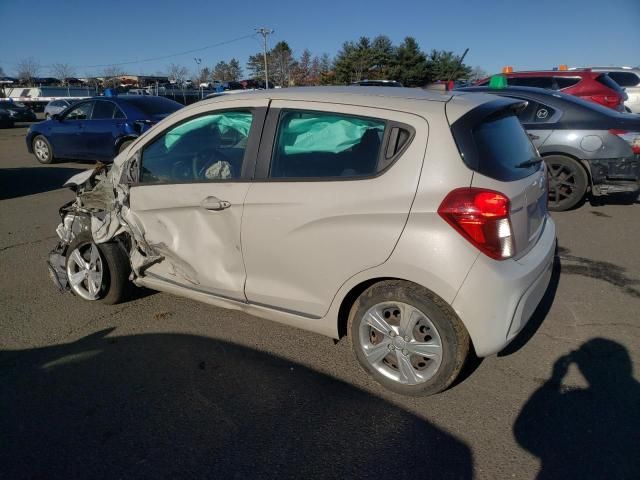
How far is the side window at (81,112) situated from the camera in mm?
10406

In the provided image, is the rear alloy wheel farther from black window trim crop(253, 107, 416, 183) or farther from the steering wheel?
black window trim crop(253, 107, 416, 183)

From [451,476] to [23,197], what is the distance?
27.7 feet

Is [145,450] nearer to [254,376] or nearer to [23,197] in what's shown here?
[254,376]

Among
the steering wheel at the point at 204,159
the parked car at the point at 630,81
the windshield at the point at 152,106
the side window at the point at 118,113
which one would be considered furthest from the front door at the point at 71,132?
the parked car at the point at 630,81

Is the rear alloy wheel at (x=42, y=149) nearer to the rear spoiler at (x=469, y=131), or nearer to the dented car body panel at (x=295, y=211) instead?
the dented car body panel at (x=295, y=211)

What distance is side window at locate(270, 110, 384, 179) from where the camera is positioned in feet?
8.39

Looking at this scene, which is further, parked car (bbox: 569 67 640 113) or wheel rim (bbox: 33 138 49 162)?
parked car (bbox: 569 67 640 113)

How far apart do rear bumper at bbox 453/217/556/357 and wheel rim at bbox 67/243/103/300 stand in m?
2.88

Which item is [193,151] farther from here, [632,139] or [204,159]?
[632,139]

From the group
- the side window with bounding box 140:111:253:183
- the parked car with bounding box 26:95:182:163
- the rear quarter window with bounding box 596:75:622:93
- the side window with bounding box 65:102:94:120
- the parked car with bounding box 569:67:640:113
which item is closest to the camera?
the side window with bounding box 140:111:253:183

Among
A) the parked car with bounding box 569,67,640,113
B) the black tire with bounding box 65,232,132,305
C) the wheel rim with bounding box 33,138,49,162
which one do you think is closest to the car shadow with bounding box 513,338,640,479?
the black tire with bounding box 65,232,132,305

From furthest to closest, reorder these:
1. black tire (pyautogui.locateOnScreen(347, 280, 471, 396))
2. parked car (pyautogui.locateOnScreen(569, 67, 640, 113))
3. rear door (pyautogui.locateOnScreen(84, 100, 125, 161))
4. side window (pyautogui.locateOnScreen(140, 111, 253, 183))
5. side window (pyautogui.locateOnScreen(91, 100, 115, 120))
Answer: parked car (pyautogui.locateOnScreen(569, 67, 640, 113)) → side window (pyautogui.locateOnScreen(91, 100, 115, 120)) → rear door (pyautogui.locateOnScreen(84, 100, 125, 161)) → side window (pyautogui.locateOnScreen(140, 111, 253, 183)) → black tire (pyautogui.locateOnScreen(347, 280, 471, 396))

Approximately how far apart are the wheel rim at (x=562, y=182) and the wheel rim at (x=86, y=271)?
575 cm

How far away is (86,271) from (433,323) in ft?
9.55
